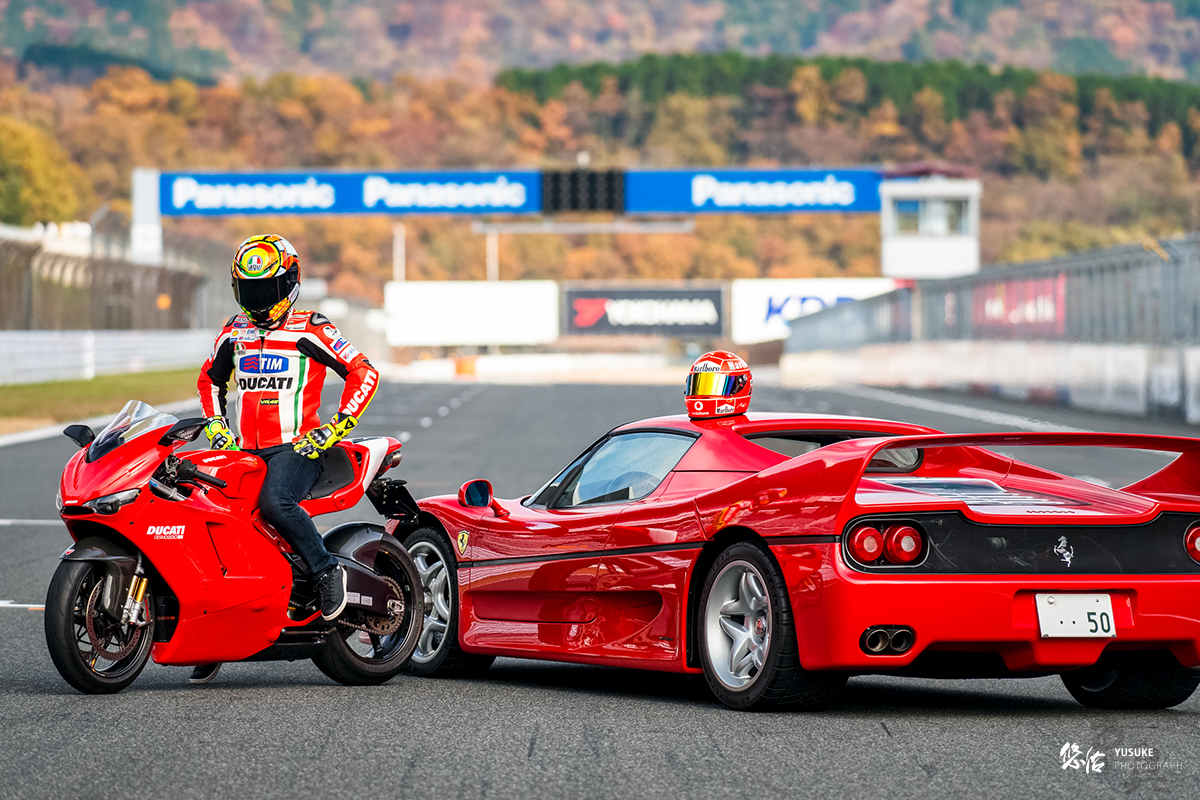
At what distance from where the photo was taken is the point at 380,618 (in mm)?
7324

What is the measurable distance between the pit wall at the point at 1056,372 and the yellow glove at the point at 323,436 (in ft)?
65.1

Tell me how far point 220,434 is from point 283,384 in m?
0.31

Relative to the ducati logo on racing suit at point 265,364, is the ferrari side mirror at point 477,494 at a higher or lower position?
lower

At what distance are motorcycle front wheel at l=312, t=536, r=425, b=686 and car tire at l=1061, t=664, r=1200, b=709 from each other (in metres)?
2.63

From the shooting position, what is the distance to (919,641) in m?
6.09

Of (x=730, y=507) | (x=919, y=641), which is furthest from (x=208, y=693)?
(x=919, y=641)

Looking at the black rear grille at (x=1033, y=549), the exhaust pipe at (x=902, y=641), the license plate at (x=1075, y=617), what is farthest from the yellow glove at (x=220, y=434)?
the license plate at (x=1075, y=617)

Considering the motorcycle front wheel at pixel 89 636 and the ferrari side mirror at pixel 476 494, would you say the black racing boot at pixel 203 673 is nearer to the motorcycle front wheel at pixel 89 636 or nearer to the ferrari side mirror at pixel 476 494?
the motorcycle front wheel at pixel 89 636

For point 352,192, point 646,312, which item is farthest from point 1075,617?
point 646,312

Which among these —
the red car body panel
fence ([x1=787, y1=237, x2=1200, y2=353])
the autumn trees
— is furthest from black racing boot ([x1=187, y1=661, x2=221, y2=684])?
the autumn trees

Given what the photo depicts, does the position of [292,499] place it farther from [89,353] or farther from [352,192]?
[352,192]

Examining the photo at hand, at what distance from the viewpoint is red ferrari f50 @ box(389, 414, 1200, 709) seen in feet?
20.1

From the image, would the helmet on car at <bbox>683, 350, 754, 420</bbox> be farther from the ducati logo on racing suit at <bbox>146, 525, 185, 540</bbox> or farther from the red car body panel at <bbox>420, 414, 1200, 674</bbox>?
the ducati logo on racing suit at <bbox>146, 525, 185, 540</bbox>

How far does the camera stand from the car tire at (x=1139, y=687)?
6.78 meters
